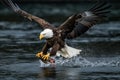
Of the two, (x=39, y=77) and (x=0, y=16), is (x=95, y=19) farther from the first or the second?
(x=0, y=16)

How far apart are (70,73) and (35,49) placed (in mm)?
4403

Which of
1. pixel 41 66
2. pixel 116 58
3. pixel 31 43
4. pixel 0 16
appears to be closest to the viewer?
pixel 41 66

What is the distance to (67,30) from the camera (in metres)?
15.2

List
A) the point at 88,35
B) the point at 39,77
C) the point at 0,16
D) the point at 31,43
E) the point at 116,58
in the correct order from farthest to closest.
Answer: the point at 0,16, the point at 88,35, the point at 31,43, the point at 116,58, the point at 39,77

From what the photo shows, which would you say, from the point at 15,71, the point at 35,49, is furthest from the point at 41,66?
the point at 35,49

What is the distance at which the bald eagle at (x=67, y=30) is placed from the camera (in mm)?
14906

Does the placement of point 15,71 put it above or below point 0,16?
below

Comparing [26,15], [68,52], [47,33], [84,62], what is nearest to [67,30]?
[68,52]

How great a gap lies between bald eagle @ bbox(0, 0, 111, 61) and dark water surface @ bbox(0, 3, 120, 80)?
1.09 feet

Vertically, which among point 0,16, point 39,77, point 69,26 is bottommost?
point 39,77

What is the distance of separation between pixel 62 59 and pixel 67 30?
1035 millimetres

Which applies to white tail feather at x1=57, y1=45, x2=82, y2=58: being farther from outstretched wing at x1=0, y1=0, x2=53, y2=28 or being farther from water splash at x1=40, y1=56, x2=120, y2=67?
outstretched wing at x1=0, y1=0, x2=53, y2=28

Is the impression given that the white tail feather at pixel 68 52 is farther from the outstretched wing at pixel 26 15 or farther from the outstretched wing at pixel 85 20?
the outstretched wing at pixel 26 15

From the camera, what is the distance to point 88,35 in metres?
22.3
